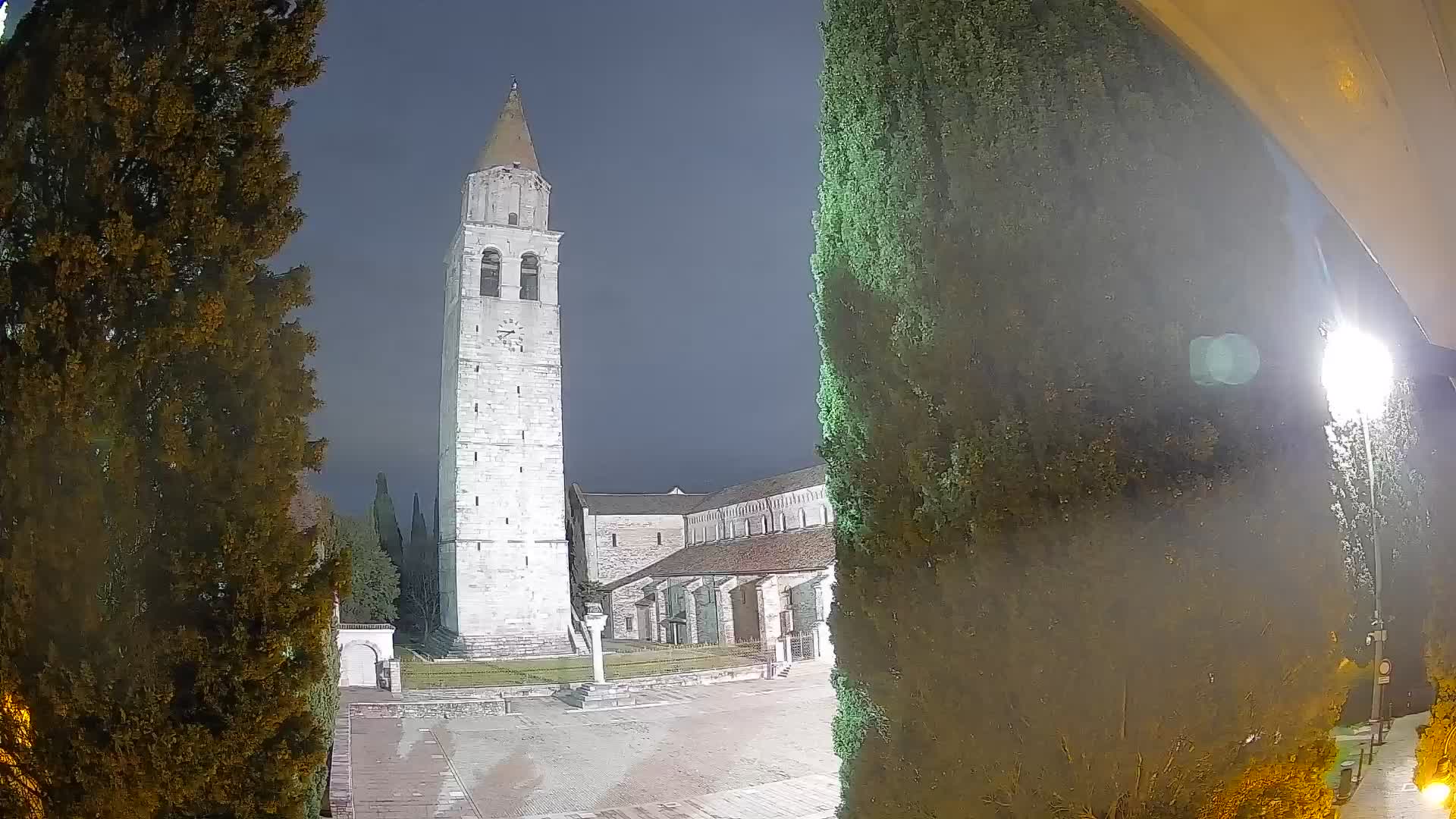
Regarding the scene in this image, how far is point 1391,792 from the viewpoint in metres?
8.07

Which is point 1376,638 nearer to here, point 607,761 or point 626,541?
point 607,761

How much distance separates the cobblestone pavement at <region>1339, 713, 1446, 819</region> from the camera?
7.47 m

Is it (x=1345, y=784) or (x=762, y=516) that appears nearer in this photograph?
(x=1345, y=784)

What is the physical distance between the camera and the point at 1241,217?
12.7 feet

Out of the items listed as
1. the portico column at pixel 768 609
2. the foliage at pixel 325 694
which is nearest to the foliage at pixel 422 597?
the portico column at pixel 768 609

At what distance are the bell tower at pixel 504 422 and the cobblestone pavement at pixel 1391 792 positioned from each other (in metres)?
24.9

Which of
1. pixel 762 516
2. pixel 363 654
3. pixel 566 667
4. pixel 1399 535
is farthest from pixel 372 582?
pixel 1399 535

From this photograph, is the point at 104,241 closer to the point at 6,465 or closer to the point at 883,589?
the point at 6,465

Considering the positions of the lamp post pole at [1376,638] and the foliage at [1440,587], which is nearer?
the foliage at [1440,587]

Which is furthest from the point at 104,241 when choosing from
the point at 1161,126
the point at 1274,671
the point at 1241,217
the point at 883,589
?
the point at 1274,671

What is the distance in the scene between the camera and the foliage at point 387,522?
40625 millimetres

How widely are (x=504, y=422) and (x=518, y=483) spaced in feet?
7.68

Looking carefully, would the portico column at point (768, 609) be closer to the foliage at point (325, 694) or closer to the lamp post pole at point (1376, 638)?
the lamp post pole at point (1376, 638)

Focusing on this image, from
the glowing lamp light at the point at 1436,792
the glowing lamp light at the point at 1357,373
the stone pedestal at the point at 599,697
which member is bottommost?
the stone pedestal at the point at 599,697
